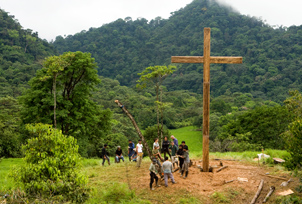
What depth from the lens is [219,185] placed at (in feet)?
38.0

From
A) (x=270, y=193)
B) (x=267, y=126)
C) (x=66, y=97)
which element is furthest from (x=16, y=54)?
(x=270, y=193)

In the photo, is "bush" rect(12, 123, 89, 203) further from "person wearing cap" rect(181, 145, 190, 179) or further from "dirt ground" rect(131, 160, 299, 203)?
"person wearing cap" rect(181, 145, 190, 179)

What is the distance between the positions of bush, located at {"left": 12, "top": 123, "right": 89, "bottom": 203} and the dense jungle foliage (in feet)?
25.5

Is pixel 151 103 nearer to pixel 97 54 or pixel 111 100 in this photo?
pixel 111 100

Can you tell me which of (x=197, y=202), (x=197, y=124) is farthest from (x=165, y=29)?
(x=197, y=202)

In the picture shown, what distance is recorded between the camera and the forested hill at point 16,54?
7400 cm

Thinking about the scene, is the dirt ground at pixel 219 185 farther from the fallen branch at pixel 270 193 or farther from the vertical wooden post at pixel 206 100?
the vertical wooden post at pixel 206 100

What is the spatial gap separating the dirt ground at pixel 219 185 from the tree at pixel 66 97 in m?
11.5

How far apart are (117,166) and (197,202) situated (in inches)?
272

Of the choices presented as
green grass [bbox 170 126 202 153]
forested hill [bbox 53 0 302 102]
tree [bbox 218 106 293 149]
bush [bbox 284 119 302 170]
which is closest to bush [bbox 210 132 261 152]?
tree [bbox 218 106 293 149]

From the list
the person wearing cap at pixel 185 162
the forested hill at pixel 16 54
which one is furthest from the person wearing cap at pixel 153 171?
the forested hill at pixel 16 54

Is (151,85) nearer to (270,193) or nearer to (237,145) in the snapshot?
(237,145)

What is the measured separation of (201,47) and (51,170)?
467 ft

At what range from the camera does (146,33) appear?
175 metres
